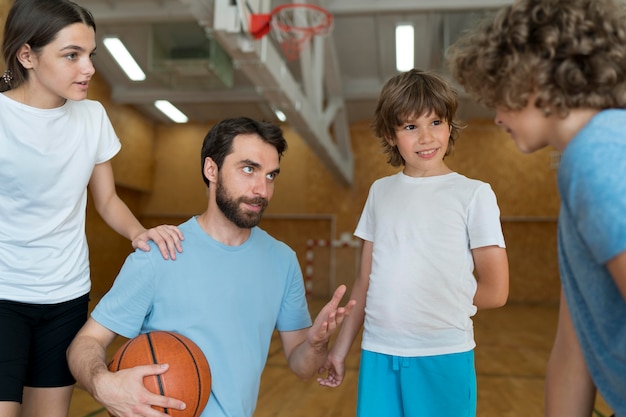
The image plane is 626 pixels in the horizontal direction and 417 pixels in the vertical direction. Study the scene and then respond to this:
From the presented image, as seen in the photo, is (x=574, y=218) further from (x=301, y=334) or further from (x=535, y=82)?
(x=301, y=334)

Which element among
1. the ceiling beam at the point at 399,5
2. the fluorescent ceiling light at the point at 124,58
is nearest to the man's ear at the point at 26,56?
the ceiling beam at the point at 399,5

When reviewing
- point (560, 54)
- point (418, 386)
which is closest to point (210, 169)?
point (418, 386)

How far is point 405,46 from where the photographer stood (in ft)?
28.9

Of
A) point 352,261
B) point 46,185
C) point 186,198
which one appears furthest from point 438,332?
point 186,198

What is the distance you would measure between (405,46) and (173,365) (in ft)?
A: 26.5

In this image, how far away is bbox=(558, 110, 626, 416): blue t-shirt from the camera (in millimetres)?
810

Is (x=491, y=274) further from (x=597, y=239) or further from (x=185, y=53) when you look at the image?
(x=185, y=53)

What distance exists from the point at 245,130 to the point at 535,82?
3.29 ft

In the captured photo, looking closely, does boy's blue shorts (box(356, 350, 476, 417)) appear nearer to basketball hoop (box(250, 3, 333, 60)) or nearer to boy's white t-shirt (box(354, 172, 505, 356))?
boy's white t-shirt (box(354, 172, 505, 356))

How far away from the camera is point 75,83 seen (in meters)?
1.67

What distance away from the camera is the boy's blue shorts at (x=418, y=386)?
1.68m

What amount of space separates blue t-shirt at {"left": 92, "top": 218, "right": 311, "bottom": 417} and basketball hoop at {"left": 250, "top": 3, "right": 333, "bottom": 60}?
3.30 metres

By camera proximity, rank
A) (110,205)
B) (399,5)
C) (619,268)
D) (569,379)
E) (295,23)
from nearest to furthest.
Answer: (619,268)
(569,379)
(110,205)
(295,23)
(399,5)

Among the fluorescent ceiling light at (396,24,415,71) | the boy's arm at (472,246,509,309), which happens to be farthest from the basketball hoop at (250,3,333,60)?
the boy's arm at (472,246,509,309)
